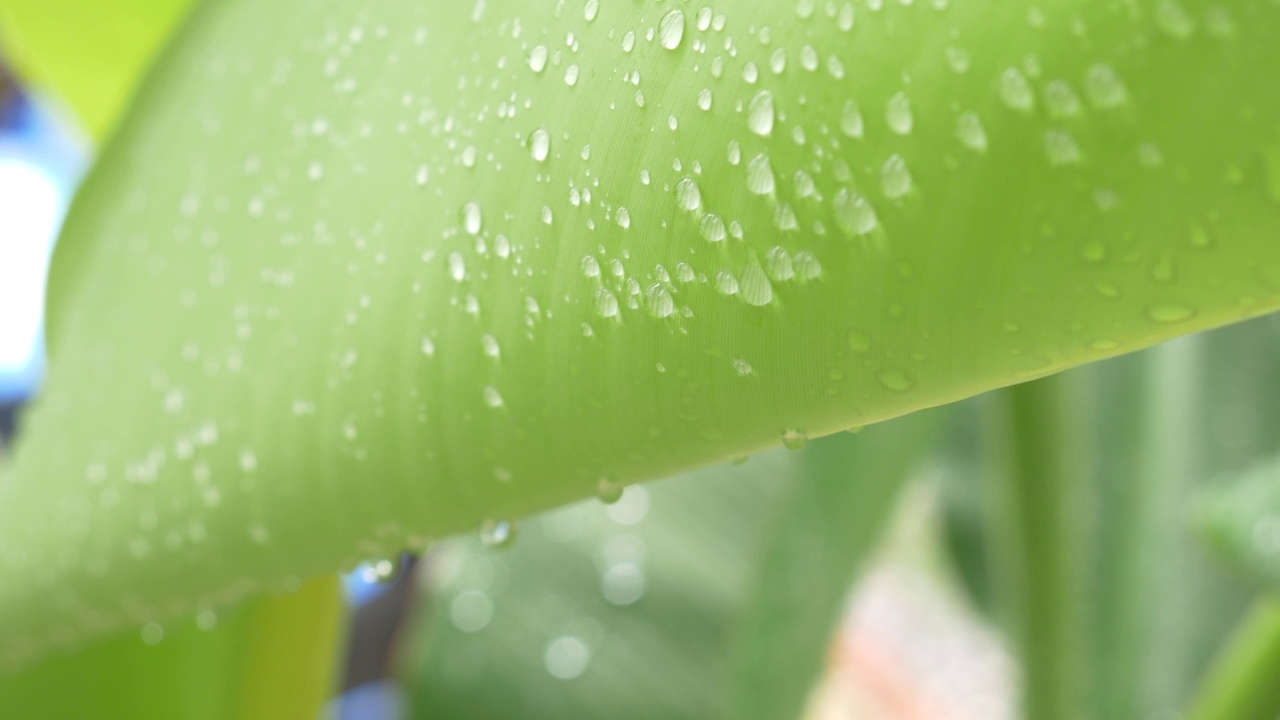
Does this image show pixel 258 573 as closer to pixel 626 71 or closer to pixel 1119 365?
pixel 626 71

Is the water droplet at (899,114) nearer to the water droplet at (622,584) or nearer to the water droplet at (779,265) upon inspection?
the water droplet at (779,265)

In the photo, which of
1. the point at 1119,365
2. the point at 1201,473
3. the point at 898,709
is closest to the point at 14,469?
the point at 1119,365

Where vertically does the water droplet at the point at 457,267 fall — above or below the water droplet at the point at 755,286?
below

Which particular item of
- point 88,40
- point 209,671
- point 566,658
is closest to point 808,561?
point 209,671

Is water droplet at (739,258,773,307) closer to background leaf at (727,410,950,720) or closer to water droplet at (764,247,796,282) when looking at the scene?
water droplet at (764,247,796,282)

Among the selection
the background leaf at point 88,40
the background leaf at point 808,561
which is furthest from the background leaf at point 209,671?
the background leaf at point 88,40

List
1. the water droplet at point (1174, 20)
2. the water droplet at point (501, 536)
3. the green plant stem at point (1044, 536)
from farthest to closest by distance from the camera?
1. the green plant stem at point (1044, 536)
2. the water droplet at point (501, 536)
3. the water droplet at point (1174, 20)

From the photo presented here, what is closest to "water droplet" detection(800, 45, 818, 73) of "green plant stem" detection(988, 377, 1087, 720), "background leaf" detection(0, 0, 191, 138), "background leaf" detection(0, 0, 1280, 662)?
"background leaf" detection(0, 0, 1280, 662)

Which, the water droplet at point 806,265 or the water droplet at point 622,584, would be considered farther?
the water droplet at point 622,584
